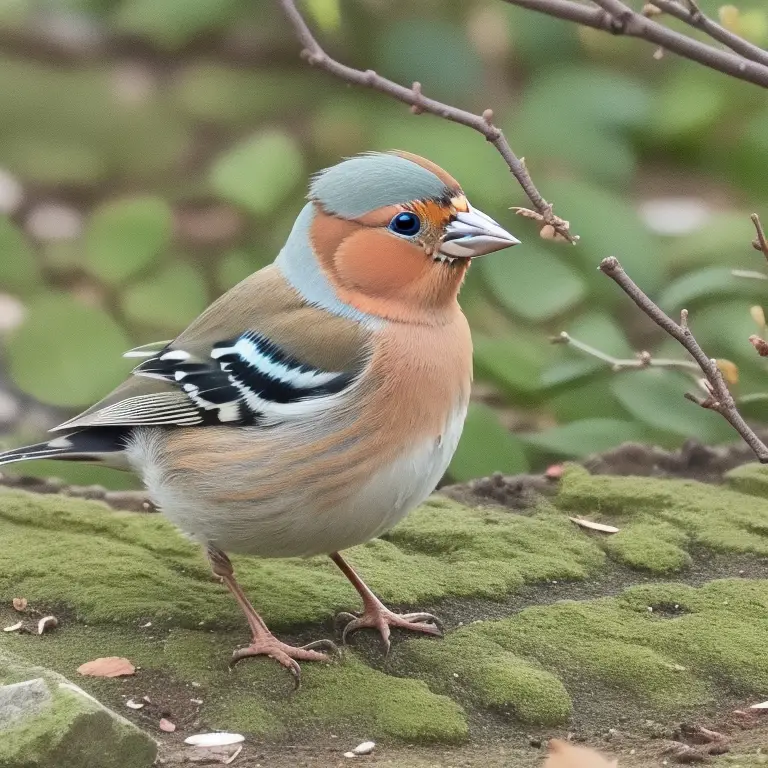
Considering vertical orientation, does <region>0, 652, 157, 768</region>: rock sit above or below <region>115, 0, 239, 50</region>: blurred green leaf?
below

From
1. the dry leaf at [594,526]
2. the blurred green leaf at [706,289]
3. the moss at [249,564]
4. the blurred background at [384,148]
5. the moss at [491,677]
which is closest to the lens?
the moss at [491,677]

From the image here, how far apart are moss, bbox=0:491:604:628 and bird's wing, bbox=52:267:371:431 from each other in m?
0.40

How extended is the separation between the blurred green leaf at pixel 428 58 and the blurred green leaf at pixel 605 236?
48.0 inches

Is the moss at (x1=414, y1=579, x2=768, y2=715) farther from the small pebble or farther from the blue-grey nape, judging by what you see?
the blue-grey nape

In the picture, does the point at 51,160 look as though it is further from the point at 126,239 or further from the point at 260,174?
the point at 260,174

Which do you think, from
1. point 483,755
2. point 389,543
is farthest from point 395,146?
point 483,755

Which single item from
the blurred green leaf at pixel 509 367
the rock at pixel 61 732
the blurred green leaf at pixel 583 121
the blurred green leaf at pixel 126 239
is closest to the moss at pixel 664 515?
the blurred green leaf at pixel 509 367

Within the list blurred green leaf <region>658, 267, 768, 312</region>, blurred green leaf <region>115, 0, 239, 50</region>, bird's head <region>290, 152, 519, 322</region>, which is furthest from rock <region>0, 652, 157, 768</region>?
blurred green leaf <region>115, 0, 239, 50</region>

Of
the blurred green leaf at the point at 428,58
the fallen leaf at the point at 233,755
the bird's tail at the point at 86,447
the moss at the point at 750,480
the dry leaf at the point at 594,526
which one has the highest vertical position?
the blurred green leaf at the point at 428,58

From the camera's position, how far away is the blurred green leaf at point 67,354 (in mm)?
5520

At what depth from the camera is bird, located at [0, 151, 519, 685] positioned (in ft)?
10.1

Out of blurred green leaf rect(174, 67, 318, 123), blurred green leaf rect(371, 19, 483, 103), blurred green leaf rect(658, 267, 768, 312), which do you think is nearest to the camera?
blurred green leaf rect(658, 267, 768, 312)

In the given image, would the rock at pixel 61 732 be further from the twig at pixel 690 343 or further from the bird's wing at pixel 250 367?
the twig at pixel 690 343

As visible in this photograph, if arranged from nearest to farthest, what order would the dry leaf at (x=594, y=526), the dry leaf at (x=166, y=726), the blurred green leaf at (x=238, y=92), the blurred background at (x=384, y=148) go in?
1. the dry leaf at (x=166, y=726)
2. the dry leaf at (x=594, y=526)
3. the blurred background at (x=384, y=148)
4. the blurred green leaf at (x=238, y=92)
